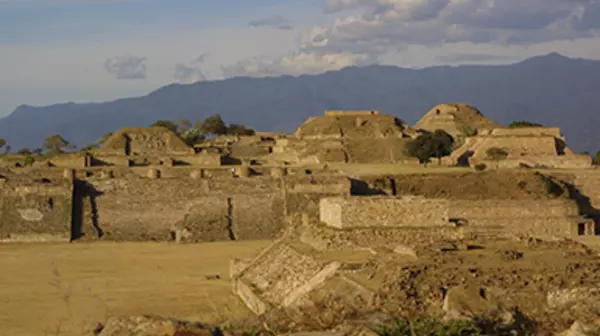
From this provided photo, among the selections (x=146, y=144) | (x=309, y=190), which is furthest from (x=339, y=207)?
(x=146, y=144)

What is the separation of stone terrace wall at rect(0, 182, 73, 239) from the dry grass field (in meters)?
1.23

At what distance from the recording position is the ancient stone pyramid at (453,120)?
77.5m

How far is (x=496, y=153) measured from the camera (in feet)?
182

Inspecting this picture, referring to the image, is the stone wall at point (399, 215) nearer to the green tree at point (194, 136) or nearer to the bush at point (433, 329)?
the bush at point (433, 329)

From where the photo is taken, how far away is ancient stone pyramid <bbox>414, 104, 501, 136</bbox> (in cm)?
7750

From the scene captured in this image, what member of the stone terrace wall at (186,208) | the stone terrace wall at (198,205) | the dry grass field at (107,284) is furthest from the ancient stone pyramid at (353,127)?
the dry grass field at (107,284)

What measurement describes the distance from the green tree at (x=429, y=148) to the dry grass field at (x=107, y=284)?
75.1 ft

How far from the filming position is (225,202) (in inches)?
1540

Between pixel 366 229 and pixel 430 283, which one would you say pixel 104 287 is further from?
pixel 430 283

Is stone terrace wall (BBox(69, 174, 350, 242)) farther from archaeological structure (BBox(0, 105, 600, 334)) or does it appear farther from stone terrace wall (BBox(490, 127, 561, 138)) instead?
stone terrace wall (BBox(490, 127, 561, 138))

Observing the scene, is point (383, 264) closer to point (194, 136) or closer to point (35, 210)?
point (35, 210)

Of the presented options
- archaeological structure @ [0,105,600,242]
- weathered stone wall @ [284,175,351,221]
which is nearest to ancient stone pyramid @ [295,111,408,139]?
archaeological structure @ [0,105,600,242]

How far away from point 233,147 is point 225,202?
26.9 metres

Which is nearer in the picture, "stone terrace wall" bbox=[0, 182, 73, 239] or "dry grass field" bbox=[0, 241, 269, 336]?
"dry grass field" bbox=[0, 241, 269, 336]
